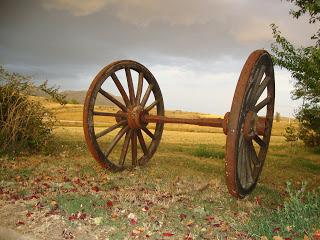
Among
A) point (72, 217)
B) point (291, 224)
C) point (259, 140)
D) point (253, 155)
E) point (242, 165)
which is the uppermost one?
point (259, 140)

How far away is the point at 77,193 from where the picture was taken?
6.29 meters

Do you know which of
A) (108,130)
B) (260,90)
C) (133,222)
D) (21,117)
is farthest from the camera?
(21,117)

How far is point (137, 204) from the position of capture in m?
5.77

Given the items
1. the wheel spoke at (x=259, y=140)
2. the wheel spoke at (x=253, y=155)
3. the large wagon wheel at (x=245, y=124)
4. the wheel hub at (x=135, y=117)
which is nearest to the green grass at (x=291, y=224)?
the large wagon wheel at (x=245, y=124)

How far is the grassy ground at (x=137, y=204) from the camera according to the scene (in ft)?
15.5

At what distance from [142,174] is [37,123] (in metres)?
4.15

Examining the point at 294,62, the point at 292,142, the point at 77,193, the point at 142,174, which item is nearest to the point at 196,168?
the point at 142,174

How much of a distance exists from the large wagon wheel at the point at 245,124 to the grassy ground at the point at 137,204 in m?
0.48

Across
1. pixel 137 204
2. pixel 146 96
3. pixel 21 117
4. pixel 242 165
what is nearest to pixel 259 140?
pixel 242 165

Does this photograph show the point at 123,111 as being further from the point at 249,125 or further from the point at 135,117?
the point at 249,125

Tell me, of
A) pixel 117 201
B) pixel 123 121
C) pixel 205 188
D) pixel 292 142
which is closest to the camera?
pixel 117 201

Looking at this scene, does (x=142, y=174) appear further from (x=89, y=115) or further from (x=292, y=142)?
(x=292, y=142)

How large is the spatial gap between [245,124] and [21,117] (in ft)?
23.0

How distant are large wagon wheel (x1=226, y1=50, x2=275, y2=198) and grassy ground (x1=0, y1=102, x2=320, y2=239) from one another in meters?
0.48
